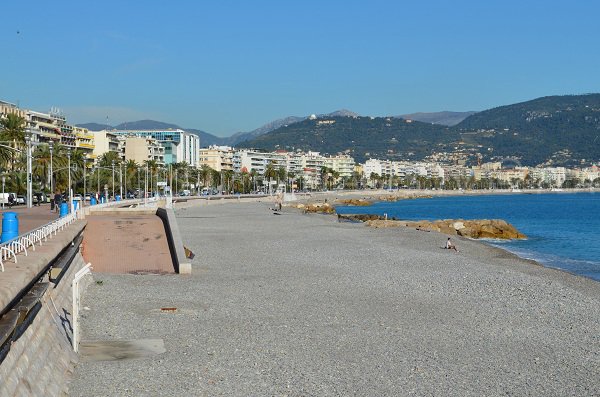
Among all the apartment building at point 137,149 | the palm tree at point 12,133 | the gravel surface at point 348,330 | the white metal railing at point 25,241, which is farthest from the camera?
the apartment building at point 137,149

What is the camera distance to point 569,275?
2659cm

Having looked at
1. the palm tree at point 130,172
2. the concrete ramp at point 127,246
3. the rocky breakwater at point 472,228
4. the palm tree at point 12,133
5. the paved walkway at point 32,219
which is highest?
the palm tree at point 12,133

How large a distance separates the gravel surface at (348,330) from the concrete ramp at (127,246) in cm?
145

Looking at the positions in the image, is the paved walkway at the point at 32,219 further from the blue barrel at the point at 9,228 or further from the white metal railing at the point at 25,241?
the blue barrel at the point at 9,228

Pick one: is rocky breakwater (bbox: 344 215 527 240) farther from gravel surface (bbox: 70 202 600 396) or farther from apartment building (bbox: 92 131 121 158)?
apartment building (bbox: 92 131 121 158)

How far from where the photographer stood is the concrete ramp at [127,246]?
22969mm

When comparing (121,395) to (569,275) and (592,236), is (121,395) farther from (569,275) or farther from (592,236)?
(592,236)

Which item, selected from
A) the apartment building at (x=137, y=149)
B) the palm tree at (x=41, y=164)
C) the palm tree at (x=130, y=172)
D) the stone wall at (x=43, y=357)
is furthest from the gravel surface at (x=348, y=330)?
the apartment building at (x=137, y=149)

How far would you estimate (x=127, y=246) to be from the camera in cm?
2588

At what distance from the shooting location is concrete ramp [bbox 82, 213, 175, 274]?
23.0 meters

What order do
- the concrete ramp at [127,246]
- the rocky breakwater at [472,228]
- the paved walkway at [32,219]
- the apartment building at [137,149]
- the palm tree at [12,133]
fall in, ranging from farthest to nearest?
the apartment building at [137,149]
the palm tree at [12,133]
the rocky breakwater at [472,228]
the paved walkway at [32,219]
the concrete ramp at [127,246]

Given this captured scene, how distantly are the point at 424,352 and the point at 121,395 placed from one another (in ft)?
17.0

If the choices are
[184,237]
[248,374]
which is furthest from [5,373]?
[184,237]

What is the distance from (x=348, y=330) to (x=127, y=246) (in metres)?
13.4
